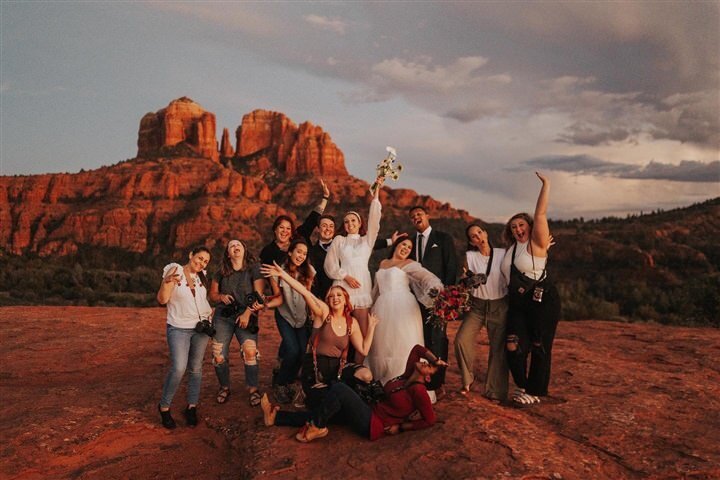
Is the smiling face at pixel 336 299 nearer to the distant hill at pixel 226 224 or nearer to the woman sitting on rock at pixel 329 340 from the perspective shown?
the woman sitting on rock at pixel 329 340

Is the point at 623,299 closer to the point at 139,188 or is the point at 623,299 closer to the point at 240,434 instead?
the point at 240,434

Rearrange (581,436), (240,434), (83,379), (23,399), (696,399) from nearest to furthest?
1. (581,436)
2. (240,434)
3. (696,399)
4. (23,399)
5. (83,379)

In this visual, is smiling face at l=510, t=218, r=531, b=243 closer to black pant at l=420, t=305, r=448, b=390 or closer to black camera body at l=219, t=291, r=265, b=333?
black pant at l=420, t=305, r=448, b=390

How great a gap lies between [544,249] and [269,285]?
3.40 m

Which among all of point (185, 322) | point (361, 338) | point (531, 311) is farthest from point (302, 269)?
point (531, 311)

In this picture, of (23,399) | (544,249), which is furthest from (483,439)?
(23,399)

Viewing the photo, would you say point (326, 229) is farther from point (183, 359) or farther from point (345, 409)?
point (345, 409)

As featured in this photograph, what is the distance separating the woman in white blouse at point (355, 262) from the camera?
5902 mm

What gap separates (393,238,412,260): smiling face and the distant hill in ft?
46.9

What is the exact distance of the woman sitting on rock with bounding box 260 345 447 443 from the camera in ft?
16.2

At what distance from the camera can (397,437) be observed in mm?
4941

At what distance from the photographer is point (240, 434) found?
553 cm

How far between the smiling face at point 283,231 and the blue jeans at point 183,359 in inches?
60.2

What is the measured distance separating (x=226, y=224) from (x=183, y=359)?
75.3 metres
